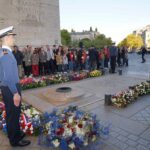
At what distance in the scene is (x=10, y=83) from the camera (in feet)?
11.1

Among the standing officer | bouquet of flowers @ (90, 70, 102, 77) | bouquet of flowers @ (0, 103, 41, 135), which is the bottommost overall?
bouquet of flowers @ (0, 103, 41, 135)

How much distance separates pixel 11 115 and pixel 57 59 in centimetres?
919

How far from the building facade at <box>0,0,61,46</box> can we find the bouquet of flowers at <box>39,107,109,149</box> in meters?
9.67

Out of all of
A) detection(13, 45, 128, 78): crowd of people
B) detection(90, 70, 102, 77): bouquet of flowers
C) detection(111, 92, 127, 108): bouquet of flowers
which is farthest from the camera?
detection(13, 45, 128, 78): crowd of people

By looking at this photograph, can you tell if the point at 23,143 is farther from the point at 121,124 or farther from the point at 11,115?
the point at 121,124

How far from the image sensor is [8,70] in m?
3.36

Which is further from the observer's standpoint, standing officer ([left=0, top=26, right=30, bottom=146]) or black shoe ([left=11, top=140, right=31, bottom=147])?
black shoe ([left=11, top=140, right=31, bottom=147])

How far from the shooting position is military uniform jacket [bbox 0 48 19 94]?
11.0 feet

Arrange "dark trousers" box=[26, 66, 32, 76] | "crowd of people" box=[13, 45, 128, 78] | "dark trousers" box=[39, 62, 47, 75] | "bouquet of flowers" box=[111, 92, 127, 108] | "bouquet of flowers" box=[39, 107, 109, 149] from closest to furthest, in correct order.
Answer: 1. "bouquet of flowers" box=[39, 107, 109, 149]
2. "bouquet of flowers" box=[111, 92, 127, 108]
3. "crowd of people" box=[13, 45, 128, 78]
4. "dark trousers" box=[26, 66, 32, 76]
5. "dark trousers" box=[39, 62, 47, 75]

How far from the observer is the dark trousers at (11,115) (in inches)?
140

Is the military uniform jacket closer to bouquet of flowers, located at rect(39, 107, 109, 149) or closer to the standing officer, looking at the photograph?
the standing officer

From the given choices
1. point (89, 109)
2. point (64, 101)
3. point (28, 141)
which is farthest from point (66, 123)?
point (64, 101)

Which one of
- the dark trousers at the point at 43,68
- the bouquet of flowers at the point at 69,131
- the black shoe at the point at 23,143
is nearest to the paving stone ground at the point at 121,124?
the black shoe at the point at 23,143

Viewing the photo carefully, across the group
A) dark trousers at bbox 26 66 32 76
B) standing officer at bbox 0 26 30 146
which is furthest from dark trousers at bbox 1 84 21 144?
dark trousers at bbox 26 66 32 76
